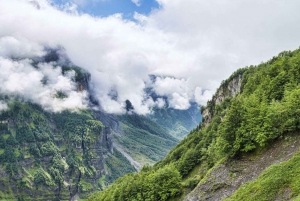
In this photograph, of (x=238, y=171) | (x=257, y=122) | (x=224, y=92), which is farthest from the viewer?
(x=224, y=92)

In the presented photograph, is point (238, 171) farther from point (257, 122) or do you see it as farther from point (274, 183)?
point (274, 183)

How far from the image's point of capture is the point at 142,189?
276 feet

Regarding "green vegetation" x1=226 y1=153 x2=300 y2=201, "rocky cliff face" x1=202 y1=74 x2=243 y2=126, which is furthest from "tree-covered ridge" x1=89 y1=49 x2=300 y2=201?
"rocky cliff face" x1=202 y1=74 x2=243 y2=126

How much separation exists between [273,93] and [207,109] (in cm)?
11861

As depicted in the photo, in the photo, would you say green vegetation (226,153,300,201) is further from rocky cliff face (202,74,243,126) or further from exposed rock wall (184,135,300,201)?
rocky cliff face (202,74,243,126)

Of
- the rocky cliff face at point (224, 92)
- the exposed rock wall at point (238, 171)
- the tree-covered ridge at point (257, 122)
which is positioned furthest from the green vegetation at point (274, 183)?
the rocky cliff face at point (224, 92)

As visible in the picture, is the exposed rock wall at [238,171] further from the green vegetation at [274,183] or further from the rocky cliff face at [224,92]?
the rocky cliff face at [224,92]

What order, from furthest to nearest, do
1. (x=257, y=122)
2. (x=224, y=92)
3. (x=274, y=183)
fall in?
(x=224, y=92) < (x=257, y=122) < (x=274, y=183)

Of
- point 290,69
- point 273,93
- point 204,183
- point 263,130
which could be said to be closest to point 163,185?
point 204,183

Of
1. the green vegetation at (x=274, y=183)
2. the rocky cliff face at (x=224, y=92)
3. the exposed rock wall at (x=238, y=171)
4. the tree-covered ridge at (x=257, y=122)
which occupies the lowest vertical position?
the green vegetation at (x=274, y=183)

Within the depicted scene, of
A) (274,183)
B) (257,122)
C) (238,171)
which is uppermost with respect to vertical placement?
(257,122)

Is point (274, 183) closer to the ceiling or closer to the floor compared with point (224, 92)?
closer to the floor

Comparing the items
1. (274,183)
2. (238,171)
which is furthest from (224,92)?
(274,183)

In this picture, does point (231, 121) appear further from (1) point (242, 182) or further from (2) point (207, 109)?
(2) point (207, 109)
